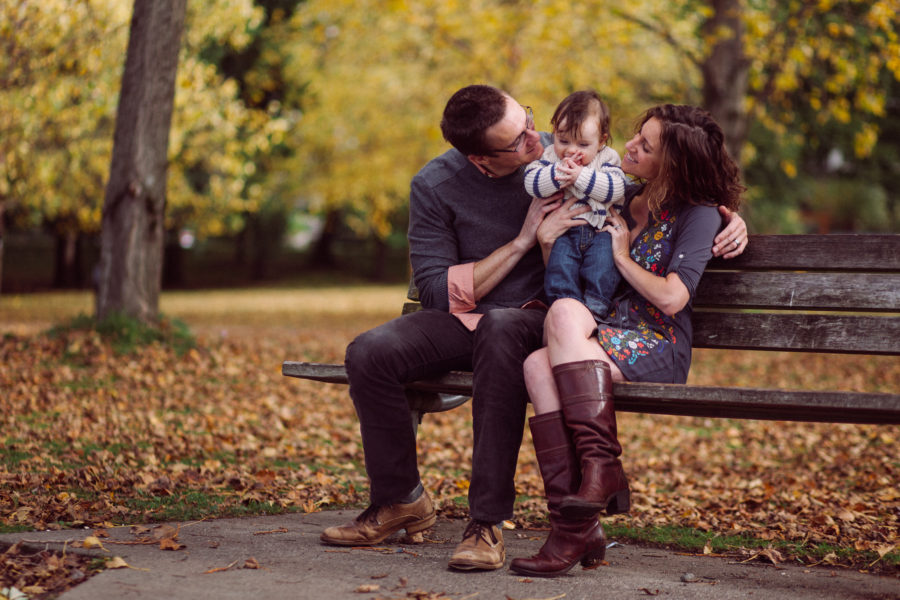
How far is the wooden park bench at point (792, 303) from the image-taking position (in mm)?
3588

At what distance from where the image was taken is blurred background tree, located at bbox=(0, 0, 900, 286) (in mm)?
11094

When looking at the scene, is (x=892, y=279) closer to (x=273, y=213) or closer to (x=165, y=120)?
(x=165, y=120)

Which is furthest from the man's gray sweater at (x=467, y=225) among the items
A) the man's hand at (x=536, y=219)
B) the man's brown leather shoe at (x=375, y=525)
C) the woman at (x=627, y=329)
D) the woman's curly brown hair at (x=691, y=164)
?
the man's brown leather shoe at (x=375, y=525)

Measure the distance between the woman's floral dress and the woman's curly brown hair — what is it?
63 mm

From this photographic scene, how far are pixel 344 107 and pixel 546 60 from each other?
18.4 feet

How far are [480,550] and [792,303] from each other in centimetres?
151

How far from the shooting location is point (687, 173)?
3445 millimetres

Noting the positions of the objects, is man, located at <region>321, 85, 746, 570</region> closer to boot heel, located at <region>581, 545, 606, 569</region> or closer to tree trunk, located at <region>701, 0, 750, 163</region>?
boot heel, located at <region>581, 545, 606, 569</region>

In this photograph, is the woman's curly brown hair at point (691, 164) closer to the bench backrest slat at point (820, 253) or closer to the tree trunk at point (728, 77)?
the bench backrest slat at point (820, 253)

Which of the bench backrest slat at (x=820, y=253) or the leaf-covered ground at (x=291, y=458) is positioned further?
the leaf-covered ground at (x=291, y=458)

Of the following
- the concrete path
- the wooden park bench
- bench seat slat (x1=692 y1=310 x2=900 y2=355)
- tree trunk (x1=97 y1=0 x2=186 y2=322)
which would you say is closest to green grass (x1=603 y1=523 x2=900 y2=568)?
the concrete path

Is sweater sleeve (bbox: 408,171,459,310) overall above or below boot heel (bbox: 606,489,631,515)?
above

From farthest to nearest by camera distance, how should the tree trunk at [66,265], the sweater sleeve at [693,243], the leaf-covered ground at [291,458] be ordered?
1. the tree trunk at [66,265]
2. the leaf-covered ground at [291,458]
3. the sweater sleeve at [693,243]

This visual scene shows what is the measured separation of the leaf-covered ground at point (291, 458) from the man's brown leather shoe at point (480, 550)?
3.20 feet
